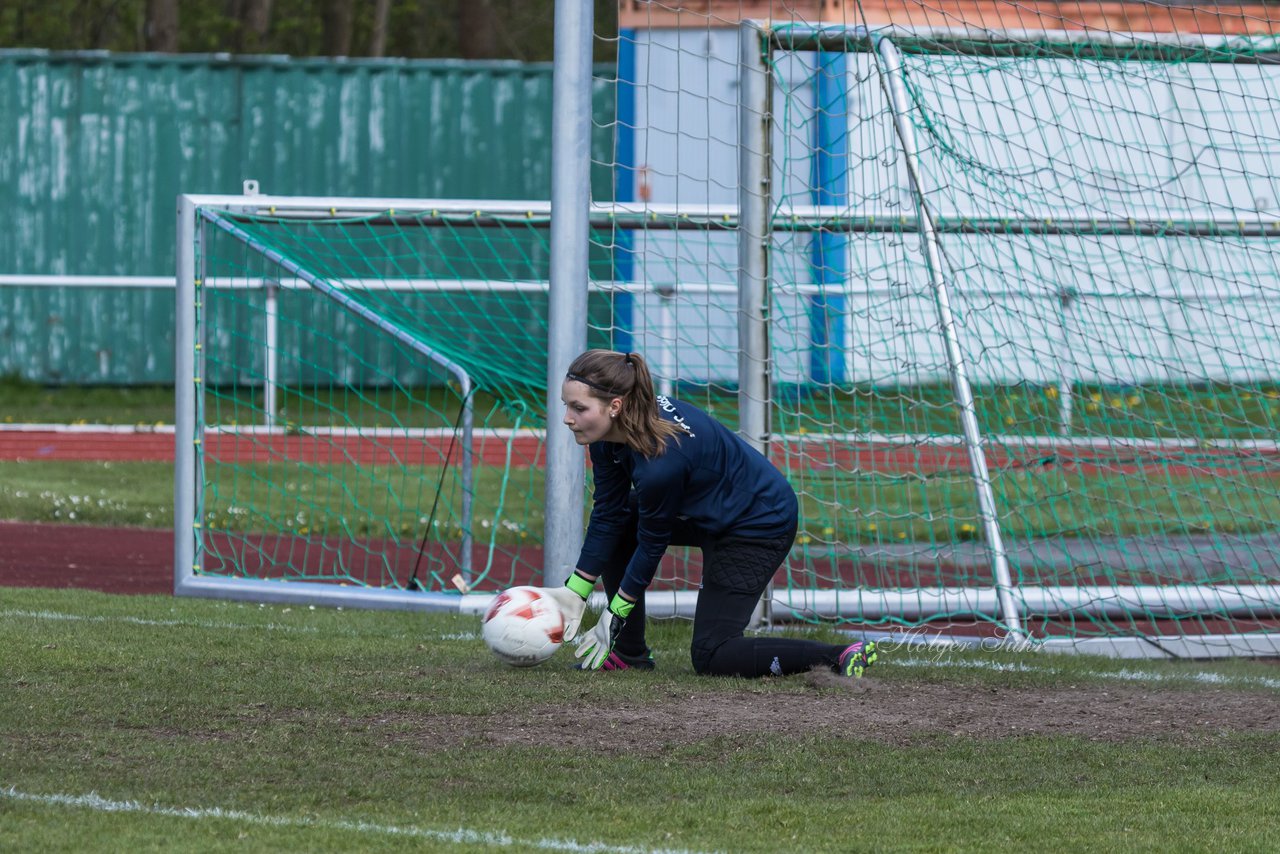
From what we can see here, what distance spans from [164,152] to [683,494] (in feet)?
43.9

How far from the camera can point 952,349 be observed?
7.38 m

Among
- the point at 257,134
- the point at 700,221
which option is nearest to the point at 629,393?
the point at 700,221

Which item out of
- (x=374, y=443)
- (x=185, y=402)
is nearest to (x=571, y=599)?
(x=185, y=402)

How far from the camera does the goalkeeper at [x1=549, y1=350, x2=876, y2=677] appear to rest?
5.62 meters

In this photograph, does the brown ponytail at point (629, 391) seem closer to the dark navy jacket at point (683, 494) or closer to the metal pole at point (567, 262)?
the dark navy jacket at point (683, 494)

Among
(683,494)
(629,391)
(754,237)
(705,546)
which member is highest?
(754,237)

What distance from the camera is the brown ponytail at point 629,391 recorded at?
5414 mm

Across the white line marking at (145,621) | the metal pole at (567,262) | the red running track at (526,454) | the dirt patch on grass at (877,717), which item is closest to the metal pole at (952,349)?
the red running track at (526,454)

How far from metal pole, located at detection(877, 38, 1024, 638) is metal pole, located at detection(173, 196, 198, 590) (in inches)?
132

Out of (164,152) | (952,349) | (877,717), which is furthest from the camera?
(164,152)

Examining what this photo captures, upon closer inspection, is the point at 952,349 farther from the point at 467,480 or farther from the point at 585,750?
the point at 585,750

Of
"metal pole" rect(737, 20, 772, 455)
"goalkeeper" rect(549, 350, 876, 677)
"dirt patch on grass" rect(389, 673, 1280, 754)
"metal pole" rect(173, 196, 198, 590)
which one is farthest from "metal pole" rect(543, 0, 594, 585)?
"metal pole" rect(173, 196, 198, 590)

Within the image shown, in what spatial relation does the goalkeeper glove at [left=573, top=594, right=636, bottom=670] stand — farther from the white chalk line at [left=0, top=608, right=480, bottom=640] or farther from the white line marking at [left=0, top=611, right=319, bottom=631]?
the white line marking at [left=0, top=611, right=319, bottom=631]

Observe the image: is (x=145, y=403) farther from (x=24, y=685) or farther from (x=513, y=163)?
(x=24, y=685)
